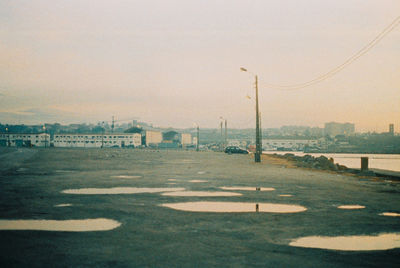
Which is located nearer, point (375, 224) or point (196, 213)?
point (375, 224)

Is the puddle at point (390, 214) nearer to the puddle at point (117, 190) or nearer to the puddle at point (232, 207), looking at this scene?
the puddle at point (232, 207)

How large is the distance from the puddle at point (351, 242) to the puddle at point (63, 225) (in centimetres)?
416

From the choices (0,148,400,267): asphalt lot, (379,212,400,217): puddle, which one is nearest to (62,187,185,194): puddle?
(0,148,400,267): asphalt lot

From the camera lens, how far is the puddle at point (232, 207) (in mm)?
11547

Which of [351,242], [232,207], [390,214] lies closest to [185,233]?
[351,242]

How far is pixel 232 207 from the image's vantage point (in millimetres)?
12078

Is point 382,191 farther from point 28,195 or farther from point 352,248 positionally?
point 28,195

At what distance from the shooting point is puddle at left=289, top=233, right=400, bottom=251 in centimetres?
736

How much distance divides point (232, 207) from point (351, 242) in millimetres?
4748

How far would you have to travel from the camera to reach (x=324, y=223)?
966 cm

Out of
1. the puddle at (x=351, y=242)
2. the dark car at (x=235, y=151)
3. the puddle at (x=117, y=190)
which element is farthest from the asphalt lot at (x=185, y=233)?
the dark car at (x=235, y=151)

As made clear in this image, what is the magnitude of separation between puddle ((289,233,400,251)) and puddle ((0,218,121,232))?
416 centimetres

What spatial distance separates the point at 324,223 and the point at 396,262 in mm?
3289

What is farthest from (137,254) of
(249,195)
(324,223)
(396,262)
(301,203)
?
(249,195)
